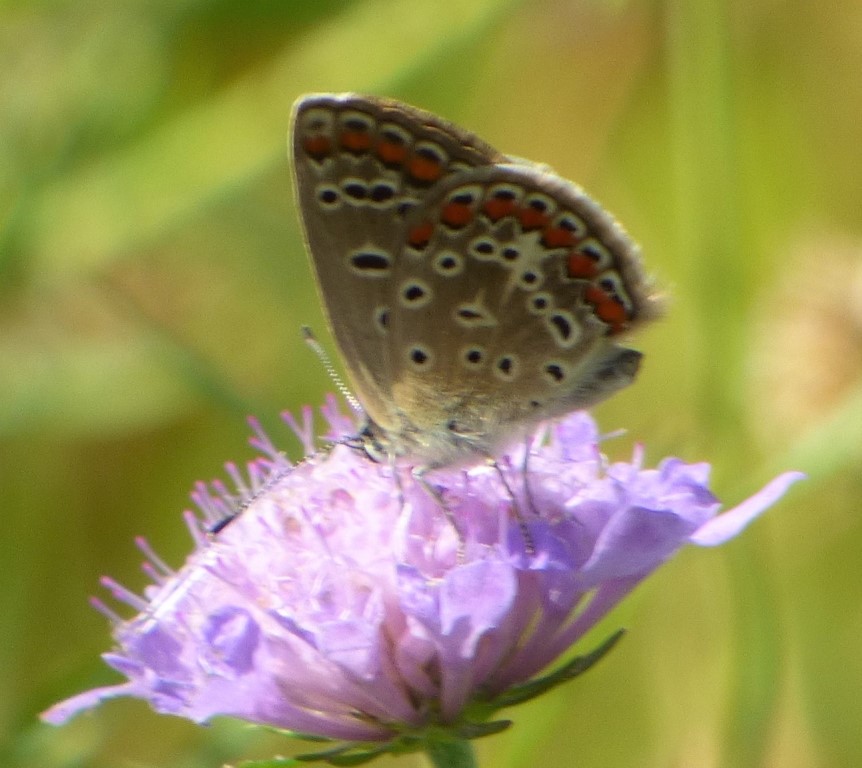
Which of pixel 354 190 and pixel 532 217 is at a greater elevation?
pixel 354 190

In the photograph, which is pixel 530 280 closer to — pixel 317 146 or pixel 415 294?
pixel 415 294

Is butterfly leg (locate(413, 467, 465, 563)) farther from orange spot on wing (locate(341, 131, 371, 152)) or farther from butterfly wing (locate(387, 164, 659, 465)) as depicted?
orange spot on wing (locate(341, 131, 371, 152))

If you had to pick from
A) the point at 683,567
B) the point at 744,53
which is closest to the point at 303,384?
the point at 683,567

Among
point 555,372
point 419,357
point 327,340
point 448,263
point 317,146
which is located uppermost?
point 327,340

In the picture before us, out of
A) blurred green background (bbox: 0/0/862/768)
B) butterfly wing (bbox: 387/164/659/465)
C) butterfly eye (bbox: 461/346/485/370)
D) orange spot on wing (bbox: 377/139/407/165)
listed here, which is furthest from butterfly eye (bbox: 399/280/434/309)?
blurred green background (bbox: 0/0/862/768)

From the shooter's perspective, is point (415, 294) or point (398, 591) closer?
point (398, 591)

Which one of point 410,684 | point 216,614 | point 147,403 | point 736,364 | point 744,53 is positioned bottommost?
point 410,684

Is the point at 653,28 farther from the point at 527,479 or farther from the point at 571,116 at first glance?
the point at 527,479

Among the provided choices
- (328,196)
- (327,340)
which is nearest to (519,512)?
(328,196)

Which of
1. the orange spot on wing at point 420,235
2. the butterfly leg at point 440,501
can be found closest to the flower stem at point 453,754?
the butterfly leg at point 440,501
